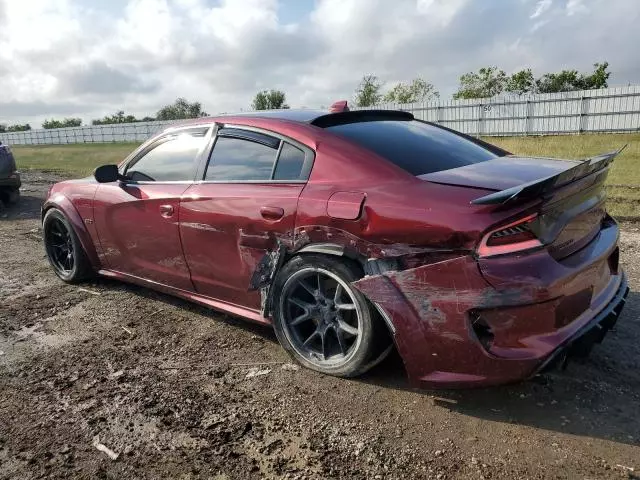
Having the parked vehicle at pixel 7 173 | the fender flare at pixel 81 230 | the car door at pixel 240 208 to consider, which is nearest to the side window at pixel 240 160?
the car door at pixel 240 208

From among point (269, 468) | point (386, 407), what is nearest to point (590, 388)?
point (386, 407)

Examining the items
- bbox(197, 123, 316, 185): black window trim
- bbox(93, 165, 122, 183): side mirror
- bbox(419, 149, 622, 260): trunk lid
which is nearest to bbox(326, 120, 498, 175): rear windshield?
bbox(419, 149, 622, 260): trunk lid

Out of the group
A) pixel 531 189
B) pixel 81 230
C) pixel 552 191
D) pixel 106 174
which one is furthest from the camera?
pixel 81 230

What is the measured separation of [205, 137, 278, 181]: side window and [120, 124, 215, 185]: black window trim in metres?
0.11

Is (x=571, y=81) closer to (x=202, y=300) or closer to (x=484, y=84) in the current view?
(x=484, y=84)

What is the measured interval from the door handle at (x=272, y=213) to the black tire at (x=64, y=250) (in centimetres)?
248

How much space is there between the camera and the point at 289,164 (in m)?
3.34

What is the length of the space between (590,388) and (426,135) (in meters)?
1.83

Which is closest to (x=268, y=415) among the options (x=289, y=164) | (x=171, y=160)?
(x=289, y=164)

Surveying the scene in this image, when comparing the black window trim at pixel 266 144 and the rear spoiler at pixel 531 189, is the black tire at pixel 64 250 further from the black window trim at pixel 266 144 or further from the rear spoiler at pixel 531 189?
the rear spoiler at pixel 531 189

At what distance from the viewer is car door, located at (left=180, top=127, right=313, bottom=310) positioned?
10.7ft

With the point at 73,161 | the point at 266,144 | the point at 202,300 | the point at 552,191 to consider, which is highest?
the point at 266,144

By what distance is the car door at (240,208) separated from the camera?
3.26 m

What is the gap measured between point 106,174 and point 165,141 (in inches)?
24.7
